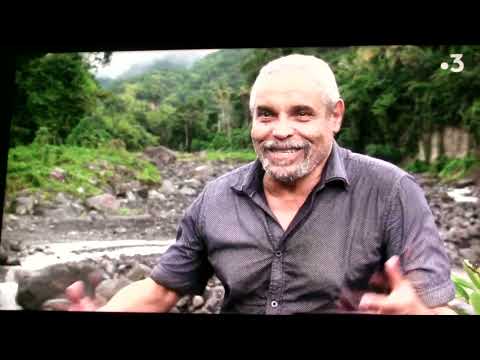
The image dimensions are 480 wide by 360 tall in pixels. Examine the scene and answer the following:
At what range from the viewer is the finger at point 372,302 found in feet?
7.84

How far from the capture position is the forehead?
2.41 m

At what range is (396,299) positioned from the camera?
2408 millimetres

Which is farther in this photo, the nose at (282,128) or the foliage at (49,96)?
the foliage at (49,96)

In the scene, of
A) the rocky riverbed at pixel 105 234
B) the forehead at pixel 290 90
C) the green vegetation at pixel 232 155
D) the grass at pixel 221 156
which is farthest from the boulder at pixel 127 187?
the forehead at pixel 290 90

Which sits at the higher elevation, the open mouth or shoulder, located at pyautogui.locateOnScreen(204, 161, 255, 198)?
the open mouth

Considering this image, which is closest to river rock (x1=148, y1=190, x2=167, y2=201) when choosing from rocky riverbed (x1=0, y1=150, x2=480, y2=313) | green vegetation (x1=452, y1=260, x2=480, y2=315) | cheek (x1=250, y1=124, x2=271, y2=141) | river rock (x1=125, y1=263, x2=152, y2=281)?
rocky riverbed (x1=0, y1=150, x2=480, y2=313)

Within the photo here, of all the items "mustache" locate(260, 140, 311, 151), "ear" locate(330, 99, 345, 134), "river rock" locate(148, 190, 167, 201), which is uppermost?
"ear" locate(330, 99, 345, 134)

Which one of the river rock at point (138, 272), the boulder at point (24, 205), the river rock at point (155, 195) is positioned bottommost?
the river rock at point (138, 272)

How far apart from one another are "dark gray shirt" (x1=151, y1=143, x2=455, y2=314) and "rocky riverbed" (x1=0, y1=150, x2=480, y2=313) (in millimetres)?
145

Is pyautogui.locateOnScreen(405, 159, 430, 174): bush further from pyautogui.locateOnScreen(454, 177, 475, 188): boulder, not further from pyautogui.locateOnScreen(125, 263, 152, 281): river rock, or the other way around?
pyautogui.locateOnScreen(125, 263, 152, 281): river rock

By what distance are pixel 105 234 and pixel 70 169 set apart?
1.38 feet

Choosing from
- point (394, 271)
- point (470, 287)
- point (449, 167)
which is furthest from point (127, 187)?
point (470, 287)

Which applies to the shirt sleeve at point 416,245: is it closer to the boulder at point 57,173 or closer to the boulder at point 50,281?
the boulder at point 50,281
